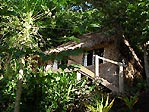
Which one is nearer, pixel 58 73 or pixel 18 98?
pixel 18 98

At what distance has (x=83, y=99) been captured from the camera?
1129 centimetres

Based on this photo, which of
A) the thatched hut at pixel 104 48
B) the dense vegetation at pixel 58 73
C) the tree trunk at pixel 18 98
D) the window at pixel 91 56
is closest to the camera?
the tree trunk at pixel 18 98

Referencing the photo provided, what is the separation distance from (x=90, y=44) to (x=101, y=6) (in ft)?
10.2

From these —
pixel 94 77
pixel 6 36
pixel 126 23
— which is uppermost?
pixel 126 23

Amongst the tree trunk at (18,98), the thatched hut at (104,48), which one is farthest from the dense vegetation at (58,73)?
the thatched hut at (104,48)

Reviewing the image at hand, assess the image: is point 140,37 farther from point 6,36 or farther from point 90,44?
point 6,36

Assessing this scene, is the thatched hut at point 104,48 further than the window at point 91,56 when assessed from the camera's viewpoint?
No

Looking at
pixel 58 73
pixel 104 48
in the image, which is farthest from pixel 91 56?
pixel 58 73

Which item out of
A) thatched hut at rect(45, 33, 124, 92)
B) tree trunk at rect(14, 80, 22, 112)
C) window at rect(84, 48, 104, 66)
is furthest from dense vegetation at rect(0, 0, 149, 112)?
window at rect(84, 48, 104, 66)

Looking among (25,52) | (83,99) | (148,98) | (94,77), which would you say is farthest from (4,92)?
(25,52)

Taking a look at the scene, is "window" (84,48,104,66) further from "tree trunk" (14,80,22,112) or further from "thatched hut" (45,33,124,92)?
"tree trunk" (14,80,22,112)

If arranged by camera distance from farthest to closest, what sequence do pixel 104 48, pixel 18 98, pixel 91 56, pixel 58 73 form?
pixel 91 56 → pixel 104 48 → pixel 58 73 → pixel 18 98

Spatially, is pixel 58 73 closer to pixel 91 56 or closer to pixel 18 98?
pixel 18 98

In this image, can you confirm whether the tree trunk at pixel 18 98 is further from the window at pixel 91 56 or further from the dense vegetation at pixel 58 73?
the window at pixel 91 56
